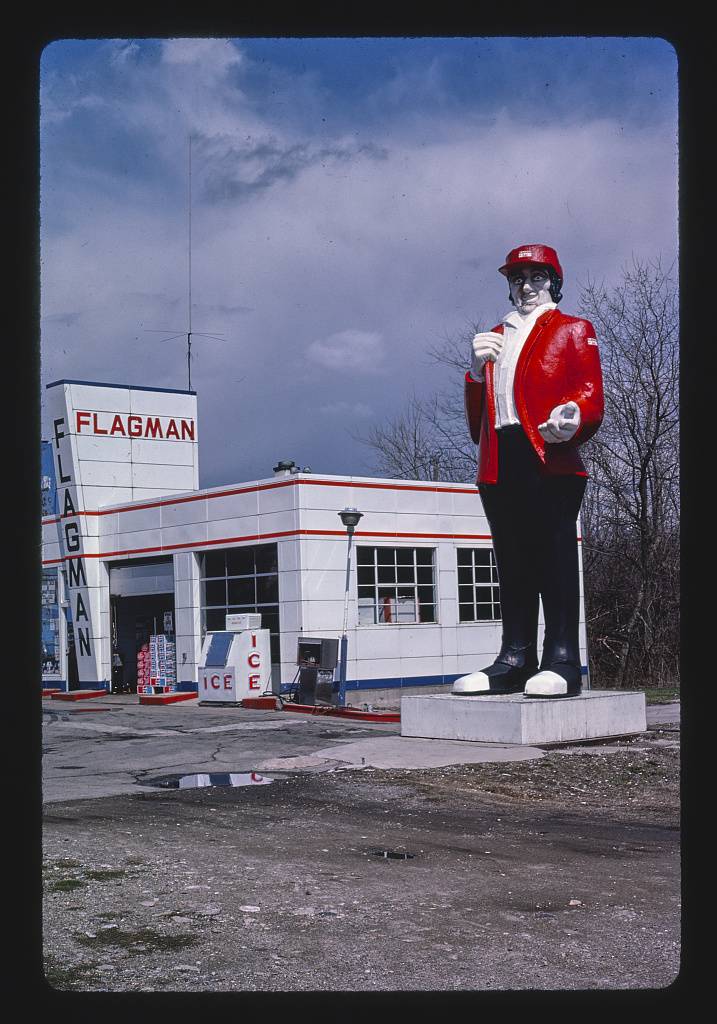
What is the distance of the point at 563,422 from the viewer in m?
12.3

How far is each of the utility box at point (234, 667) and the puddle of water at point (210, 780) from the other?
10285 mm

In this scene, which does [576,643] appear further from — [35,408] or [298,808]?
[35,408]

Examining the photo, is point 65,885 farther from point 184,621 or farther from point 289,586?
point 184,621

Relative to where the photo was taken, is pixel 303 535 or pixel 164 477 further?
pixel 164 477

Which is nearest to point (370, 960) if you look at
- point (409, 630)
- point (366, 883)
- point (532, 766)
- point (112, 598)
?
point (366, 883)

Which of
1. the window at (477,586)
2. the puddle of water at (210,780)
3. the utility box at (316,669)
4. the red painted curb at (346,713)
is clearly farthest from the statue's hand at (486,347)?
the window at (477,586)

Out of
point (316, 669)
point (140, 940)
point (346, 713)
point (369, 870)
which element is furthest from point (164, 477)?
point (140, 940)

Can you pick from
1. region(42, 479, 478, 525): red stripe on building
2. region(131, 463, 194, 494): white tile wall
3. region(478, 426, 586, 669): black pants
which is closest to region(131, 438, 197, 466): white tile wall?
region(131, 463, 194, 494): white tile wall

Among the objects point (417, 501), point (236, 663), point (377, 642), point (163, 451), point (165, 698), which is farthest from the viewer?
point (163, 451)

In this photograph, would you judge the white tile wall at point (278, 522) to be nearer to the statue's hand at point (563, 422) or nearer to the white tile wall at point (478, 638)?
the white tile wall at point (478, 638)

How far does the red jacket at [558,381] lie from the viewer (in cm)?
1254

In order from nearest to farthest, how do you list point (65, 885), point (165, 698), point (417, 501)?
point (65, 885), point (165, 698), point (417, 501)

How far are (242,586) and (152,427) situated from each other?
6792 mm

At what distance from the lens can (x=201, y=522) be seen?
25.2 m
